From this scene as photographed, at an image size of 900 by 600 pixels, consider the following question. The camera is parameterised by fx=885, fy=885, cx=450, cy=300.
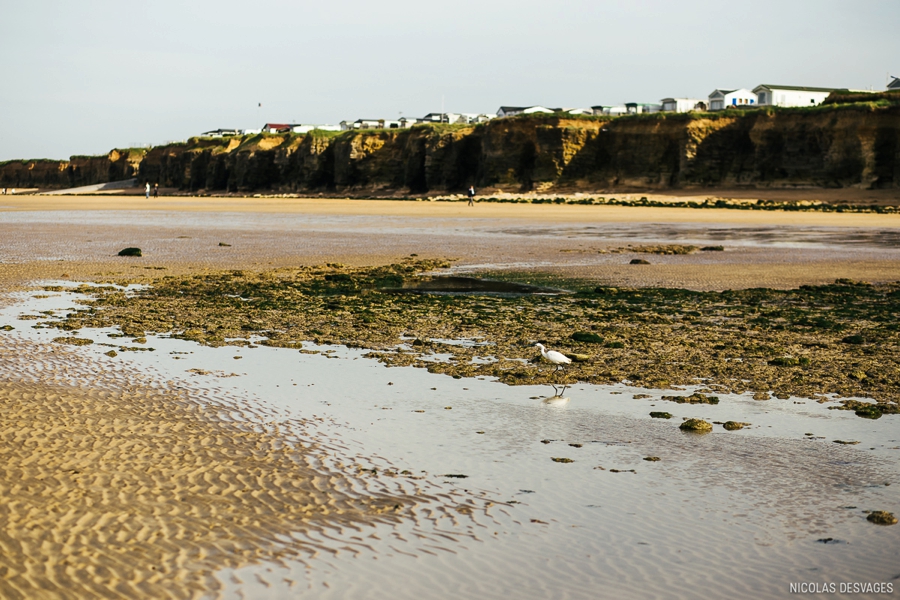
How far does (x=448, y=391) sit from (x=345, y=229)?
31324mm

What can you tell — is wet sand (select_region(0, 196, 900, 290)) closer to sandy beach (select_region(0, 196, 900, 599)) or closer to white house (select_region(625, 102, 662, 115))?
sandy beach (select_region(0, 196, 900, 599))

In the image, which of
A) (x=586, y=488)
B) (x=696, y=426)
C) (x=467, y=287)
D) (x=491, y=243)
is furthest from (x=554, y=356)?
(x=491, y=243)

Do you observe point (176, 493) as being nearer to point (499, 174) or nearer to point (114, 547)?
point (114, 547)

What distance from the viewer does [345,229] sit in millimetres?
40906

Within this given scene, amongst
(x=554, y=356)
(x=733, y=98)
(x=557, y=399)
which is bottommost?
(x=557, y=399)

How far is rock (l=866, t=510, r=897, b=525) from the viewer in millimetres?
6277

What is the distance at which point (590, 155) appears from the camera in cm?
8088

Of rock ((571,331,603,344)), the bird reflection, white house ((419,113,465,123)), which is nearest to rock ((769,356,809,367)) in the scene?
rock ((571,331,603,344))

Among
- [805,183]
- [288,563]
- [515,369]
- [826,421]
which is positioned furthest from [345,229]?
[805,183]

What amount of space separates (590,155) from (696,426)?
244ft

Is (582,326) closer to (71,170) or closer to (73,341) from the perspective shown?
(73,341)

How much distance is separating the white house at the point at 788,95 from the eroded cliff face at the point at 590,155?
150ft

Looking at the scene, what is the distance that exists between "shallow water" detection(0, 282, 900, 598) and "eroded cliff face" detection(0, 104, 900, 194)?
6213 cm

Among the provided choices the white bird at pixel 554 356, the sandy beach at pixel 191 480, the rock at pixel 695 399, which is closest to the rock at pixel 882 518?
the sandy beach at pixel 191 480
